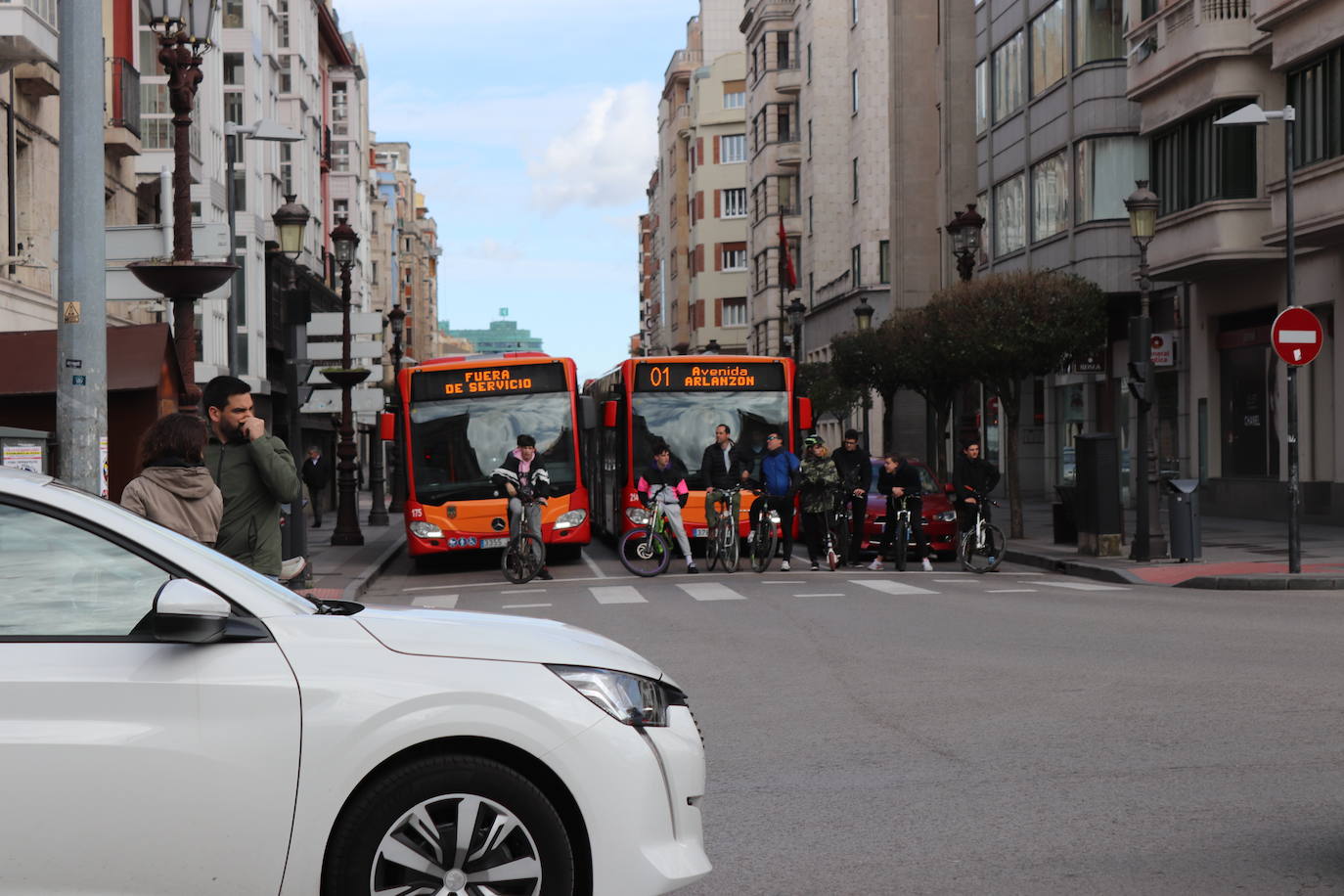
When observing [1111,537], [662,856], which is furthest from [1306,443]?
[662,856]

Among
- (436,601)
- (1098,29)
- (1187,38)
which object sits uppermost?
(1098,29)

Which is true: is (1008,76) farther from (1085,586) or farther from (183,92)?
(183,92)

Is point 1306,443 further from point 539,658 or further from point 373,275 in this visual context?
point 373,275

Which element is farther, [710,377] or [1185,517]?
[710,377]

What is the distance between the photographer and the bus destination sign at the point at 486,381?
85.5 feet

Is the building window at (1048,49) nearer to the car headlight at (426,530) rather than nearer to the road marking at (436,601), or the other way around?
the car headlight at (426,530)

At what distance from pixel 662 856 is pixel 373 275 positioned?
4506 inches

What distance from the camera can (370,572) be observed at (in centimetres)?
2427

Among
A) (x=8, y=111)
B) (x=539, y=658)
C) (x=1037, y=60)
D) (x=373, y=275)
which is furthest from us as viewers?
(x=373, y=275)

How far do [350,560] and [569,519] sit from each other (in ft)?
12.9

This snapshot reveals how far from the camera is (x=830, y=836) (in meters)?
6.88

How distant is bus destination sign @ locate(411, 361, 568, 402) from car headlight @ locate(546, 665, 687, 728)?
21130 millimetres

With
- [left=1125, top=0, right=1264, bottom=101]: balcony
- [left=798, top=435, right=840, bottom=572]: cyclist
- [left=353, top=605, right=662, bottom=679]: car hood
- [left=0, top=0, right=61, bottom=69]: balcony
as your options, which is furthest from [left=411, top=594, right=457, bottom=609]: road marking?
[left=1125, top=0, right=1264, bottom=101]: balcony

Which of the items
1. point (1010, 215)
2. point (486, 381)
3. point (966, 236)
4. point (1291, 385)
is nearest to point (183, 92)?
point (486, 381)
